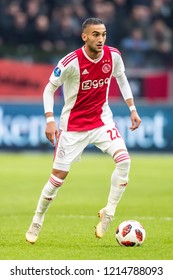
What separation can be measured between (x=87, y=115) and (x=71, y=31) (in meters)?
16.2

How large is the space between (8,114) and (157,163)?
159 inches

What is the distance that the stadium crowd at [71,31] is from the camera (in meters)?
26.1

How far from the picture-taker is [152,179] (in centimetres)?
1923

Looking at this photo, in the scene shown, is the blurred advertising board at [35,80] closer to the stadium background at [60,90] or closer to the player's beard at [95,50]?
the stadium background at [60,90]

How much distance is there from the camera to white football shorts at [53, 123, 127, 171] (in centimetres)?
1042

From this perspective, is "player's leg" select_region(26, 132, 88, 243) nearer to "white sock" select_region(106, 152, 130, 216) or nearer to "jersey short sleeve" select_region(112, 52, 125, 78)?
"white sock" select_region(106, 152, 130, 216)

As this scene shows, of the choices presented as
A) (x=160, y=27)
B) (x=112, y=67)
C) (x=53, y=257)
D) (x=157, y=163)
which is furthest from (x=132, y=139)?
(x=53, y=257)

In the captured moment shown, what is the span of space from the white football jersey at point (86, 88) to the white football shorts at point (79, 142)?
66 millimetres

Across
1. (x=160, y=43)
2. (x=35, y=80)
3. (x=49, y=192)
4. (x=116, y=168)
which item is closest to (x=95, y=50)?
(x=116, y=168)

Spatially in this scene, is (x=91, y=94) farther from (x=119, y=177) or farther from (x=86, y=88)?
(x=119, y=177)

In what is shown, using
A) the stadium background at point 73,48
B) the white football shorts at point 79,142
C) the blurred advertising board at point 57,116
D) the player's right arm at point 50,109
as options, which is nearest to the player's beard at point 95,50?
→ the player's right arm at point 50,109

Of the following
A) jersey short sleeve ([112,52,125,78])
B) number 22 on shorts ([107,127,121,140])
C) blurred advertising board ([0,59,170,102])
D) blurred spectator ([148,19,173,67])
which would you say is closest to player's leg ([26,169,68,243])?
number 22 on shorts ([107,127,121,140])

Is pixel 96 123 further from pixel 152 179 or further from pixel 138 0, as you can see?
pixel 138 0

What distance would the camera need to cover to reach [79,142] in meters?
10.6
